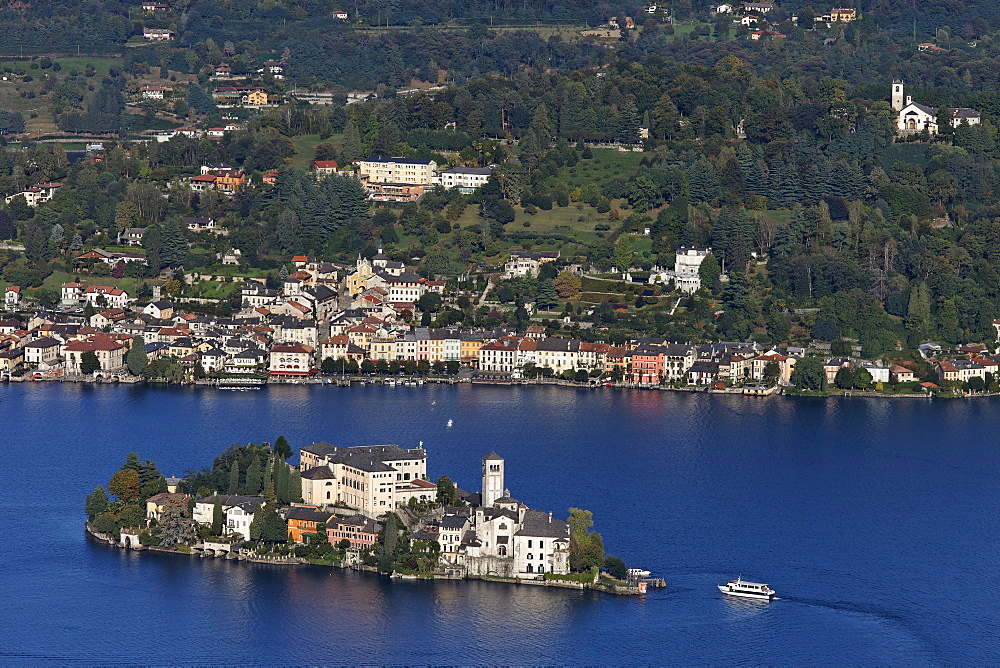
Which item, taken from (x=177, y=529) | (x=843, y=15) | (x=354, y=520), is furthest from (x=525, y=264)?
(x=843, y=15)

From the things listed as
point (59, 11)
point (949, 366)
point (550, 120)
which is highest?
point (59, 11)

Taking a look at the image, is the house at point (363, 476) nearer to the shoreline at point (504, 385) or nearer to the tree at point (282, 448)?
the tree at point (282, 448)

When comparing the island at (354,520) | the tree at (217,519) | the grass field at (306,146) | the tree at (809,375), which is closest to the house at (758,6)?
the grass field at (306,146)

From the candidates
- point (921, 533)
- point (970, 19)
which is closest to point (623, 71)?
point (970, 19)

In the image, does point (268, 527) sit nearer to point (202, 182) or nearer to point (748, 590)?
point (748, 590)

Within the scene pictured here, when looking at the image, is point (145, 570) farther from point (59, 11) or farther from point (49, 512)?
point (59, 11)

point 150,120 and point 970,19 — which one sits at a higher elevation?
point 970,19

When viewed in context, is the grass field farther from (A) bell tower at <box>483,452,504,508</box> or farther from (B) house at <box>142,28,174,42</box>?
(A) bell tower at <box>483,452,504,508</box>
